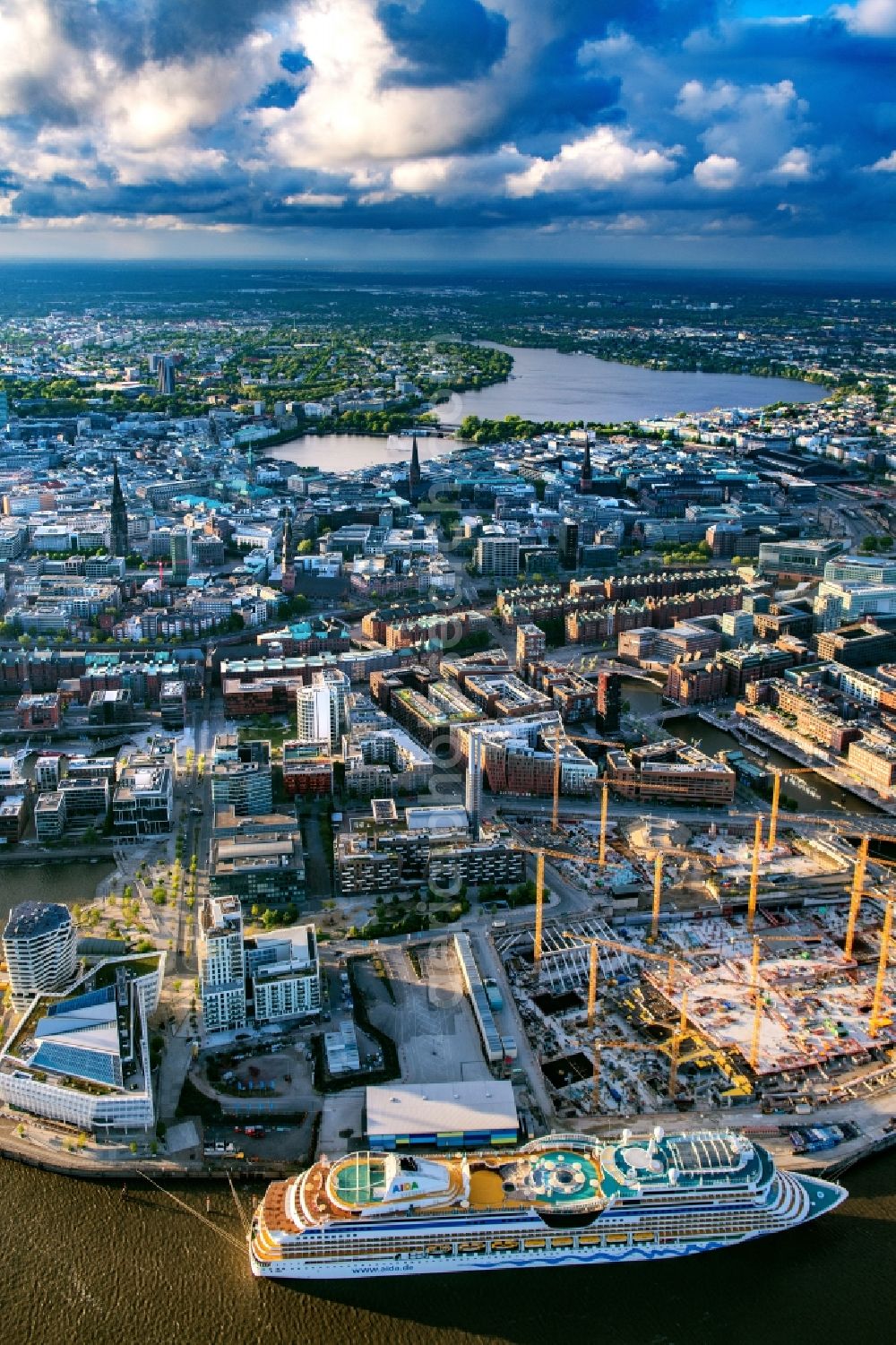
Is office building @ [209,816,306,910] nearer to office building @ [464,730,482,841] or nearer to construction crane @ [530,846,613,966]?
office building @ [464,730,482,841]

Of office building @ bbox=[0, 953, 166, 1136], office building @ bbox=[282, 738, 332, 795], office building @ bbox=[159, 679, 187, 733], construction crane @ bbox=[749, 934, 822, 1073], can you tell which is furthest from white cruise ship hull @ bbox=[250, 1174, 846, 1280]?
office building @ bbox=[159, 679, 187, 733]

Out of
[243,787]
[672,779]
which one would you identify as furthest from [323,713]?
[672,779]

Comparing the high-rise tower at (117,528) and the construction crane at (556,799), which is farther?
the high-rise tower at (117,528)

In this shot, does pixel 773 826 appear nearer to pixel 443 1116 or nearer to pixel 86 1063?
pixel 443 1116

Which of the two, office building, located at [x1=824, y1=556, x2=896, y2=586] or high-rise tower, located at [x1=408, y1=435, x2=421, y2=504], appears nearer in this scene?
office building, located at [x1=824, y1=556, x2=896, y2=586]

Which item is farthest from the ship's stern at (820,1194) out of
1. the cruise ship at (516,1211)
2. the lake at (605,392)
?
the lake at (605,392)

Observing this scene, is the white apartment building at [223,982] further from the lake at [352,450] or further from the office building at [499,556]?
the lake at [352,450]

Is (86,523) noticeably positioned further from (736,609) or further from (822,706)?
(822,706)
